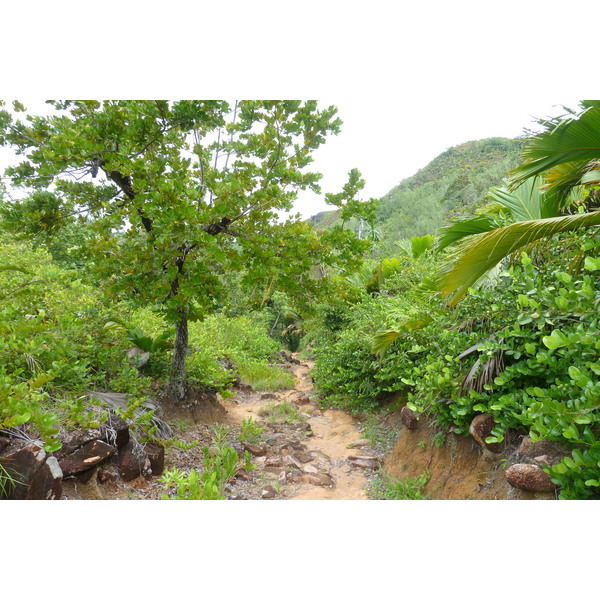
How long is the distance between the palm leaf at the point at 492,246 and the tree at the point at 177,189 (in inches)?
70.5

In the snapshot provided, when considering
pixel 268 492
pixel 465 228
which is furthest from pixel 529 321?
pixel 268 492

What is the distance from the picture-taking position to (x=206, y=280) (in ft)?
14.2

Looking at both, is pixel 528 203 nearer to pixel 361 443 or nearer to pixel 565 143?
pixel 565 143

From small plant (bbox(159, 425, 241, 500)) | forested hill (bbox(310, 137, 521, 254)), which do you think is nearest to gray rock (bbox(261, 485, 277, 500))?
small plant (bbox(159, 425, 241, 500))

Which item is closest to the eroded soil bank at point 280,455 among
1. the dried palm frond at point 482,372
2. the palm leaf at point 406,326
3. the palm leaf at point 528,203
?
the palm leaf at point 406,326

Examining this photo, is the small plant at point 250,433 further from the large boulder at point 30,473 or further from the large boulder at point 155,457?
the large boulder at point 30,473

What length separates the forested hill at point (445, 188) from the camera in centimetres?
2514

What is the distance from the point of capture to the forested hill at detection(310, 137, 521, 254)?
25.1 meters

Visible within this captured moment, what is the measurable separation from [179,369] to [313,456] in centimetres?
224

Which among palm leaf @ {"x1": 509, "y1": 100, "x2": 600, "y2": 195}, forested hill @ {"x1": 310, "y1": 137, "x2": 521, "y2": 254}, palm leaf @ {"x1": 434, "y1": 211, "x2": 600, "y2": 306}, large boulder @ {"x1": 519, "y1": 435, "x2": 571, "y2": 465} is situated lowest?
large boulder @ {"x1": 519, "y1": 435, "x2": 571, "y2": 465}

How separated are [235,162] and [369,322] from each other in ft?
11.5

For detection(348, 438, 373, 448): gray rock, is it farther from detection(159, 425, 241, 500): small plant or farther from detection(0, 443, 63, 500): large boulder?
detection(0, 443, 63, 500): large boulder

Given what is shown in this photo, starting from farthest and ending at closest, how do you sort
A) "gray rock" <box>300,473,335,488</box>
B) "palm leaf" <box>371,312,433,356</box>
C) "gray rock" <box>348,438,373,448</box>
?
1. "gray rock" <box>348,438,373,448</box>
2. "palm leaf" <box>371,312,433,356</box>
3. "gray rock" <box>300,473,335,488</box>

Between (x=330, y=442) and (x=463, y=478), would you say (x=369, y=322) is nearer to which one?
(x=330, y=442)
